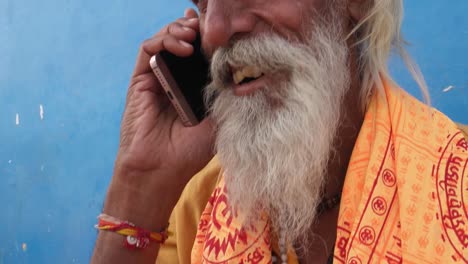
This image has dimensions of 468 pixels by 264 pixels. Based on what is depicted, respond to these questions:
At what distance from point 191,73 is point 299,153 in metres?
0.46

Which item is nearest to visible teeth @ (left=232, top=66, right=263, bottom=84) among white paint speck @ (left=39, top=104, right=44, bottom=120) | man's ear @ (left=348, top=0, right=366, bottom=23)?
man's ear @ (left=348, top=0, right=366, bottom=23)

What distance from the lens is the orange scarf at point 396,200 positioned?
1175 millimetres

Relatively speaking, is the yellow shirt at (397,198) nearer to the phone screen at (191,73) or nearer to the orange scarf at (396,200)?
the orange scarf at (396,200)

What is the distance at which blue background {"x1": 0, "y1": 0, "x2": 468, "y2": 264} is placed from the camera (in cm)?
263

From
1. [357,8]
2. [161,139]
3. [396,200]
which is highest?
[357,8]

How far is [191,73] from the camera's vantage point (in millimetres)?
1595

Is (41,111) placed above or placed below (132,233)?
above

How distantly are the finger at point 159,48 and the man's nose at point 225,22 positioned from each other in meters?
0.17

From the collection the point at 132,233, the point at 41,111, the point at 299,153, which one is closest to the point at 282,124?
the point at 299,153

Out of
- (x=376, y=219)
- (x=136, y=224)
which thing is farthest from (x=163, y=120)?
(x=376, y=219)

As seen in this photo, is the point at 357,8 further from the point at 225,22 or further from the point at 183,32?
the point at 183,32

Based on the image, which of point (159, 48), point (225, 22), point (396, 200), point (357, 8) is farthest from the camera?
point (159, 48)

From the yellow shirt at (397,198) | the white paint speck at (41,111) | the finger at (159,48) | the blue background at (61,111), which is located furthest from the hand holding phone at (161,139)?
the white paint speck at (41,111)

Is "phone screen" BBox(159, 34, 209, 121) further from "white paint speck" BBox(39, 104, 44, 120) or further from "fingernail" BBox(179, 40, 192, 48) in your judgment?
"white paint speck" BBox(39, 104, 44, 120)
